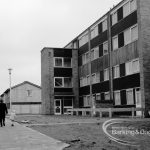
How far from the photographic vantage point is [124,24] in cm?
3550

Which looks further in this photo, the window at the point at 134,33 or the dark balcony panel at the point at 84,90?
the dark balcony panel at the point at 84,90

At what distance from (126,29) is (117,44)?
2725 mm

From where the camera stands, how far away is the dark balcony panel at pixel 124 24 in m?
33.5

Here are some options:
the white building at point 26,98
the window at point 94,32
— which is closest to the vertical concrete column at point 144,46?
the window at point 94,32

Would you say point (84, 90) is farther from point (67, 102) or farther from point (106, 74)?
point (106, 74)

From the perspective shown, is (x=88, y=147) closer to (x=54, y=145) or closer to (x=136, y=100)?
(x=54, y=145)

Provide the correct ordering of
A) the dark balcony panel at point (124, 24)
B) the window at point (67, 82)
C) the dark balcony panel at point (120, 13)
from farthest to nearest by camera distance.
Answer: the window at point (67, 82) → the dark balcony panel at point (120, 13) → the dark balcony panel at point (124, 24)

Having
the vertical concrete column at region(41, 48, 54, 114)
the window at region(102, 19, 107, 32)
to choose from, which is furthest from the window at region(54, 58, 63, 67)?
the window at region(102, 19, 107, 32)

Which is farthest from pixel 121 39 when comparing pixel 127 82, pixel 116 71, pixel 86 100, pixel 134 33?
pixel 86 100

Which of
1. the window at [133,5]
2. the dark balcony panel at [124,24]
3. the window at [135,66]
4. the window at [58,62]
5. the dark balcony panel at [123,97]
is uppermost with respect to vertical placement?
the window at [133,5]

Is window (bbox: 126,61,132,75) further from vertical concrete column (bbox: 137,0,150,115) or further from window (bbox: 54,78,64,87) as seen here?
window (bbox: 54,78,64,87)

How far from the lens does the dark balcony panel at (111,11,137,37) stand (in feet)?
110

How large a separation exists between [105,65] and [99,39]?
12.3ft

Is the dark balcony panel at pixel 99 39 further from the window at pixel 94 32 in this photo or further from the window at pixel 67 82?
the window at pixel 67 82
